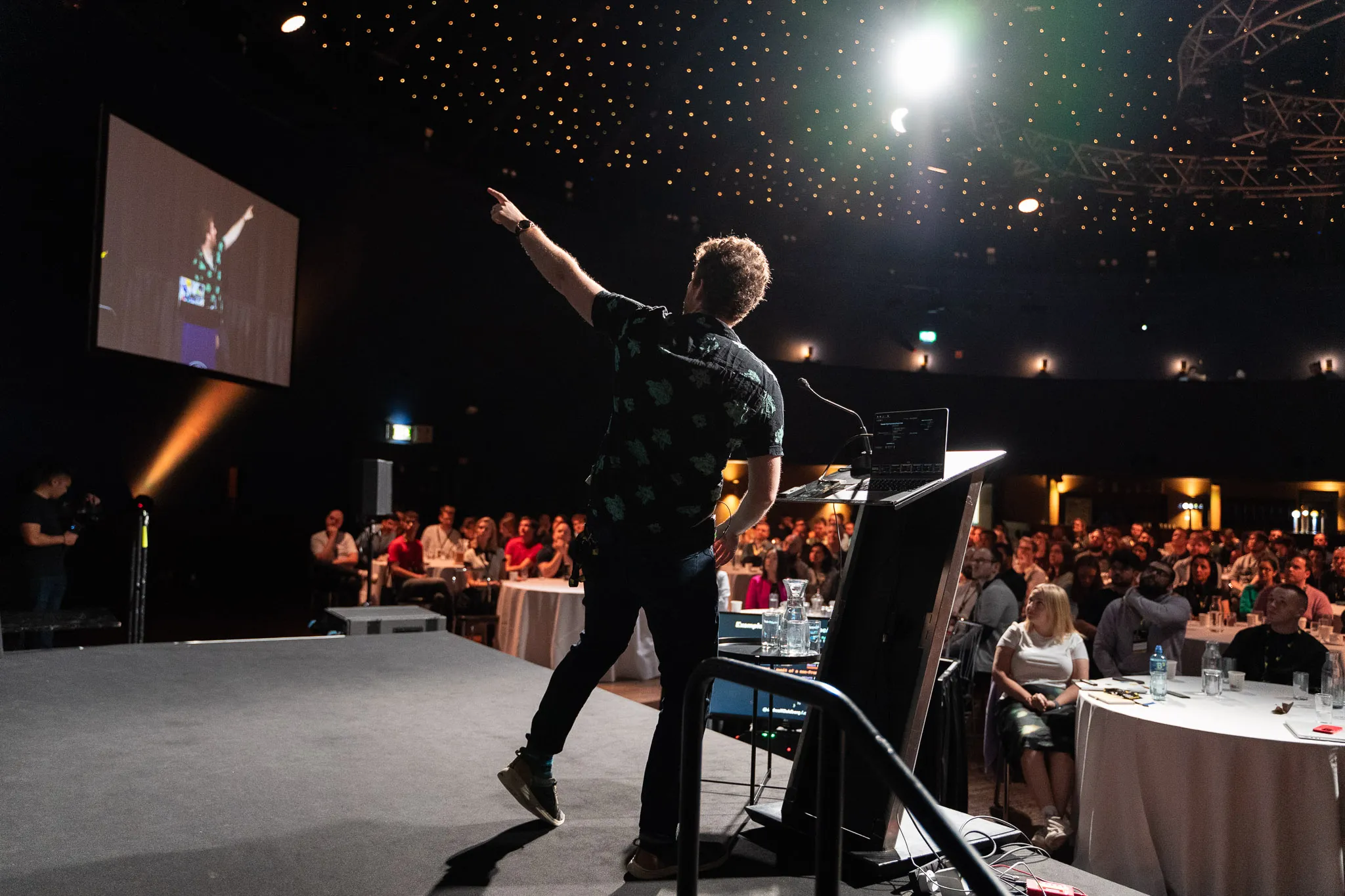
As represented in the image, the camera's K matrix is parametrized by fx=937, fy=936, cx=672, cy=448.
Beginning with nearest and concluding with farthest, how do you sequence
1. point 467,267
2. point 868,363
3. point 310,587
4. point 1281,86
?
point 310,587, point 1281,86, point 467,267, point 868,363

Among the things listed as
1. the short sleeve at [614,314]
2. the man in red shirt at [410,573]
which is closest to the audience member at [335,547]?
the man in red shirt at [410,573]

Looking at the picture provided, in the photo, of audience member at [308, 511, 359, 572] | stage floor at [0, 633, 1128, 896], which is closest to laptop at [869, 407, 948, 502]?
stage floor at [0, 633, 1128, 896]

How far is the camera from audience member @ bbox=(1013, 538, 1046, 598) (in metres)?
6.85

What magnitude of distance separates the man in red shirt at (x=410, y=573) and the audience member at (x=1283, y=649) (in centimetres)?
602

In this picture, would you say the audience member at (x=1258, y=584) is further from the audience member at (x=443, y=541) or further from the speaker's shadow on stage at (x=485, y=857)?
the audience member at (x=443, y=541)

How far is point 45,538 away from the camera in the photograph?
6219 mm

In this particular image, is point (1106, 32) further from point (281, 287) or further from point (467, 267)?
point (281, 287)

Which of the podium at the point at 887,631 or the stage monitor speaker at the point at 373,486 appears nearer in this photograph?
the podium at the point at 887,631

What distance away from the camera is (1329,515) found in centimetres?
1609

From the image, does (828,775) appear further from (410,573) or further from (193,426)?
(193,426)

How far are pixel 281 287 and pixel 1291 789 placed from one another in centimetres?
892

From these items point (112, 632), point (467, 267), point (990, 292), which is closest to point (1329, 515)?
point (990, 292)

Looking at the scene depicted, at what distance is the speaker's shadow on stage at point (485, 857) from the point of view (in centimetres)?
188

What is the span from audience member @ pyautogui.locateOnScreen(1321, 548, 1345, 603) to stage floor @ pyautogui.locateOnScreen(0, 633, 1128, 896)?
754cm
